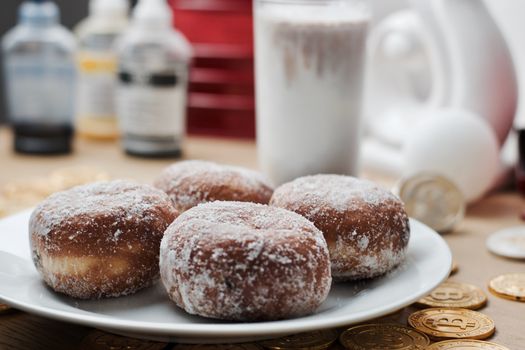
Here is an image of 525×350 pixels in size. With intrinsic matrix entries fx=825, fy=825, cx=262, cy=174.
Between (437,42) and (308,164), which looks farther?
(437,42)

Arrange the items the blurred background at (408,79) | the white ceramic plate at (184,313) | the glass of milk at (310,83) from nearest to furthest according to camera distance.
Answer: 1. the white ceramic plate at (184,313)
2. the glass of milk at (310,83)
3. the blurred background at (408,79)

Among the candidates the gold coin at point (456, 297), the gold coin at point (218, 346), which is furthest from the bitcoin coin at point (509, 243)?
the gold coin at point (218, 346)

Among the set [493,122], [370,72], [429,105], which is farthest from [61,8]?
[493,122]

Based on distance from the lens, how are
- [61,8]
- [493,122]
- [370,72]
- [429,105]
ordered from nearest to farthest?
1. [493,122]
2. [429,105]
3. [370,72]
4. [61,8]

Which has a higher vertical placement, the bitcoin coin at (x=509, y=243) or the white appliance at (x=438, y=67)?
the white appliance at (x=438, y=67)

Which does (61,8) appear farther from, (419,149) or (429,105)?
(419,149)

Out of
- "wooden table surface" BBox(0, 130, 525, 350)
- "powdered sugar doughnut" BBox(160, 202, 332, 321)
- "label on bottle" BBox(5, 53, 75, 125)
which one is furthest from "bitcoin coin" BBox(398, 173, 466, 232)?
"label on bottle" BBox(5, 53, 75, 125)

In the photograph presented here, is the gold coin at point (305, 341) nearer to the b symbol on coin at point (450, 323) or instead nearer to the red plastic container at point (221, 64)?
the b symbol on coin at point (450, 323)

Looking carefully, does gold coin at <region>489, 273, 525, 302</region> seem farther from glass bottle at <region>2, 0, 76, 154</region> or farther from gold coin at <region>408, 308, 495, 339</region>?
glass bottle at <region>2, 0, 76, 154</region>
